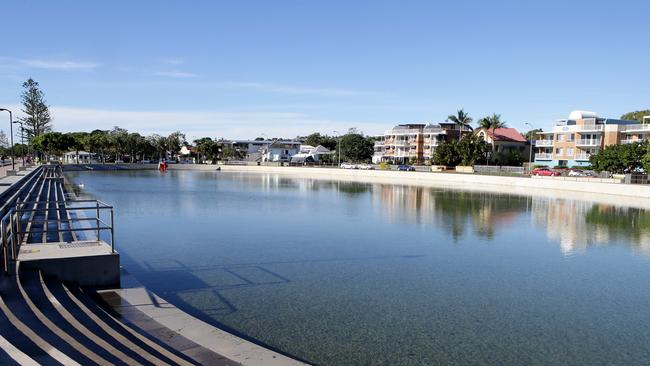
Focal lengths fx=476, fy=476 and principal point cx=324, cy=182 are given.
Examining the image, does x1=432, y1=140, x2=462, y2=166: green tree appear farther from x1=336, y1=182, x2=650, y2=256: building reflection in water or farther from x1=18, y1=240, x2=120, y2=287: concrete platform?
x1=18, y1=240, x2=120, y2=287: concrete platform

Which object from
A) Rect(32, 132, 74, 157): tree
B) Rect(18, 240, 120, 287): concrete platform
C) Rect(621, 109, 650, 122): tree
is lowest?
Rect(18, 240, 120, 287): concrete platform

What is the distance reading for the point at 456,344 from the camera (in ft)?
28.6

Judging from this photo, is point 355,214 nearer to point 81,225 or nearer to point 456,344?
point 81,225

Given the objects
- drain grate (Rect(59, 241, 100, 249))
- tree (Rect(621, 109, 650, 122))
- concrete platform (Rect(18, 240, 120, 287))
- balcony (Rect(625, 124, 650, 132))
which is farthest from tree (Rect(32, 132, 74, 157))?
tree (Rect(621, 109, 650, 122))

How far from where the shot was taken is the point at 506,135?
312ft

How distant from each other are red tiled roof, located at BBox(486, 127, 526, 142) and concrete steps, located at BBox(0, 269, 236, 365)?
90451mm

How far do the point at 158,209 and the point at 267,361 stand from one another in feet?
79.6

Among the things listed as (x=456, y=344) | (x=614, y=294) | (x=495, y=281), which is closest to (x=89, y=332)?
(x=456, y=344)

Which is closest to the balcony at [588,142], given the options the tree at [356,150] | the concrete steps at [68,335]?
the tree at [356,150]

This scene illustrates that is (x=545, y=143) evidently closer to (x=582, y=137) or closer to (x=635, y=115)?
(x=582, y=137)

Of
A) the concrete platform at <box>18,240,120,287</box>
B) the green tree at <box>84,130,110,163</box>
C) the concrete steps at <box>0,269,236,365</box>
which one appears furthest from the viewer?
the green tree at <box>84,130,110,163</box>

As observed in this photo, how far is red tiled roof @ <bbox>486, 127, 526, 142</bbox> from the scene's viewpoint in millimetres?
92594

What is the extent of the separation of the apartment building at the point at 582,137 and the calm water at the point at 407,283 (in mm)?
56194

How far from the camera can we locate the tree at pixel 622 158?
183 ft
